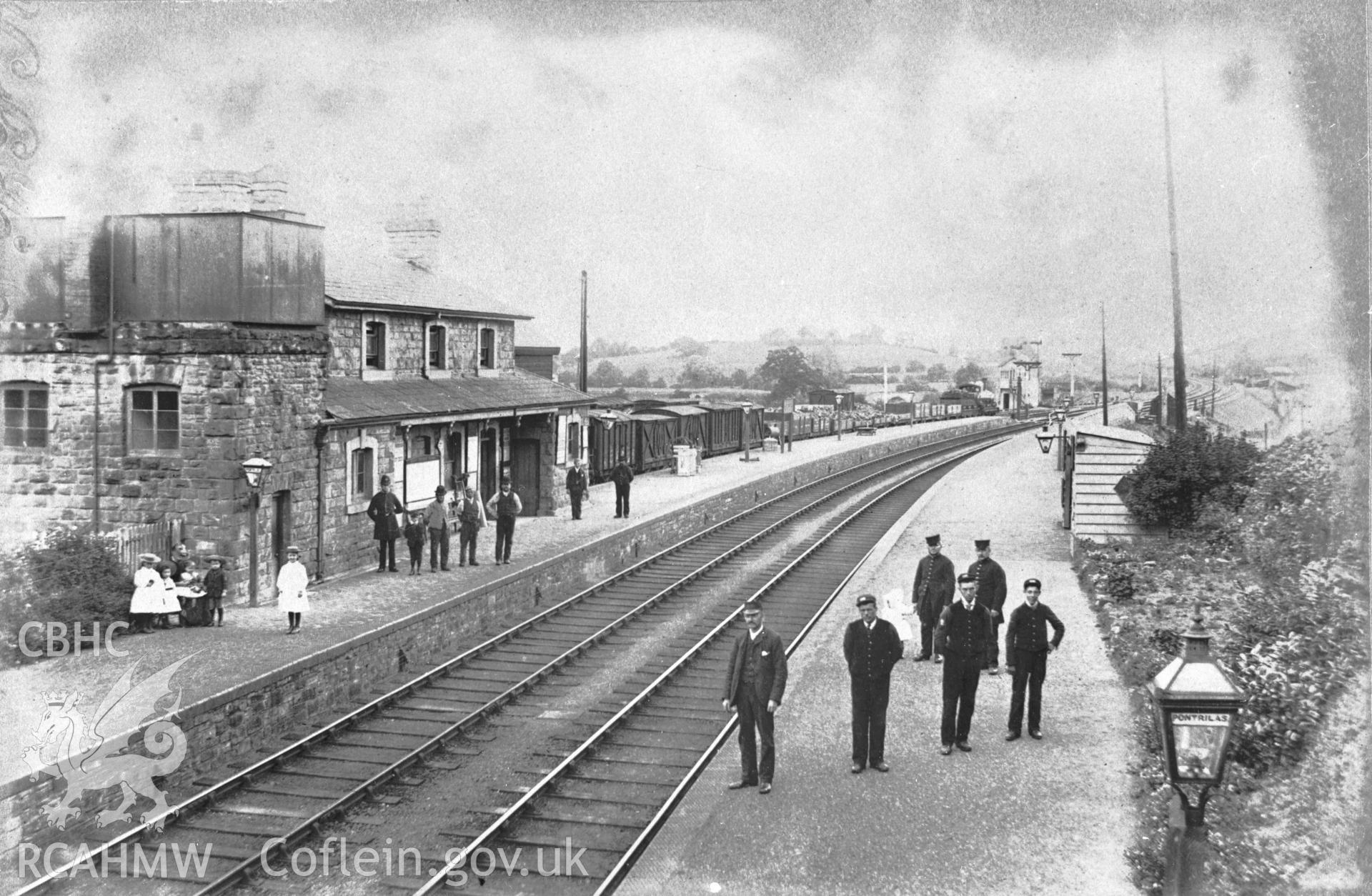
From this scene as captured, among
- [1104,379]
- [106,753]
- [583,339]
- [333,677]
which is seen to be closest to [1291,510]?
[1104,379]

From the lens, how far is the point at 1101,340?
11438 millimetres

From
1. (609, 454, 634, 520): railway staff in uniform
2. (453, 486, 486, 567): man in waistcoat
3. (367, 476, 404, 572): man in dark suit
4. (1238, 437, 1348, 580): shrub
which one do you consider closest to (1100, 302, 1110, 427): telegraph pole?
(1238, 437, 1348, 580): shrub

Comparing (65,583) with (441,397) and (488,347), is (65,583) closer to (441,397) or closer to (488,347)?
(441,397)

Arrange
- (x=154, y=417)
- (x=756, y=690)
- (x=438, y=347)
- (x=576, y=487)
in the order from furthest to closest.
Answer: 1. (x=576, y=487)
2. (x=438, y=347)
3. (x=154, y=417)
4. (x=756, y=690)

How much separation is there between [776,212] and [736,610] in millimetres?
5217

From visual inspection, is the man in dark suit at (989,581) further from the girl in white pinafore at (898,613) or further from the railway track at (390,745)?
the railway track at (390,745)

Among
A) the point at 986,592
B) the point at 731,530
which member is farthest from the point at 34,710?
the point at 731,530

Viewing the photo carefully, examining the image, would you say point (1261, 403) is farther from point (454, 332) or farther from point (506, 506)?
point (454, 332)

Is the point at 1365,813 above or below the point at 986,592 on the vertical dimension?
below

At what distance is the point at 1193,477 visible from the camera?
33.4ft

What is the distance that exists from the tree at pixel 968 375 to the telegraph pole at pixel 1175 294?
11.9 meters

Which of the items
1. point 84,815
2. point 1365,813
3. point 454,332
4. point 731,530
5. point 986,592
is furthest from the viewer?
point 731,530

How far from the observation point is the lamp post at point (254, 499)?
1277 cm

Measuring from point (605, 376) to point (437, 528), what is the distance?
31.8 m
